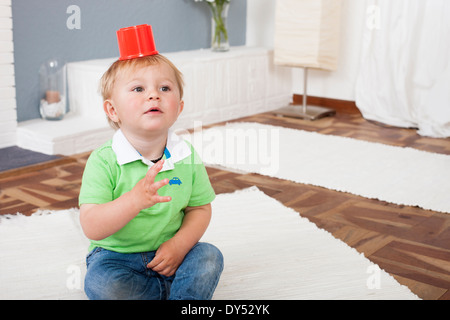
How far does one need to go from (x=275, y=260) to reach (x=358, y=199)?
652 mm

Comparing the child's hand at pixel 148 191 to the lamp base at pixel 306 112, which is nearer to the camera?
the child's hand at pixel 148 191

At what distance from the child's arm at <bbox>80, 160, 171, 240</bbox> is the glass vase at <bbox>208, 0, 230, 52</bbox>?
2.47 meters

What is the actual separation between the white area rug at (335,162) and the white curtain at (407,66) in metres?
0.57

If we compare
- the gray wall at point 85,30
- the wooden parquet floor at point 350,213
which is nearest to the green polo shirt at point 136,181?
the wooden parquet floor at point 350,213

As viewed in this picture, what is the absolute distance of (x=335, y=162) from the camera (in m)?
2.50

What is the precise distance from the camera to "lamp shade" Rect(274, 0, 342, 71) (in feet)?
10.7

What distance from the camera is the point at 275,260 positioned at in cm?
150

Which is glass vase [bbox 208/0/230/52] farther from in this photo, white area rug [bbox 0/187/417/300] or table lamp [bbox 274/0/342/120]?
white area rug [bbox 0/187/417/300]

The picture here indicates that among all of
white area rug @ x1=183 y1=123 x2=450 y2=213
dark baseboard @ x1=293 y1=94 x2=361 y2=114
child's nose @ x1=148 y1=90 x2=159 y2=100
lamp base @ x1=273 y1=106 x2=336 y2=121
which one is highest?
child's nose @ x1=148 y1=90 x2=159 y2=100

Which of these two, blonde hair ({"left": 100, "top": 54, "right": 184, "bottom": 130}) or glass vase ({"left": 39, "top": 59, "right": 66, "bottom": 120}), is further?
glass vase ({"left": 39, "top": 59, "right": 66, "bottom": 120})

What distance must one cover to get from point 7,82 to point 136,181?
169 cm

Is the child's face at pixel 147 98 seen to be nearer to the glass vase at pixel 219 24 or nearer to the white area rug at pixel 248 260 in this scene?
the white area rug at pixel 248 260

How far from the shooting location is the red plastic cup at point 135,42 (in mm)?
1119

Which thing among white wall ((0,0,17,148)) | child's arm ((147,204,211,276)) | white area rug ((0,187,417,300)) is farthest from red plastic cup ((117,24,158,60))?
white wall ((0,0,17,148))
